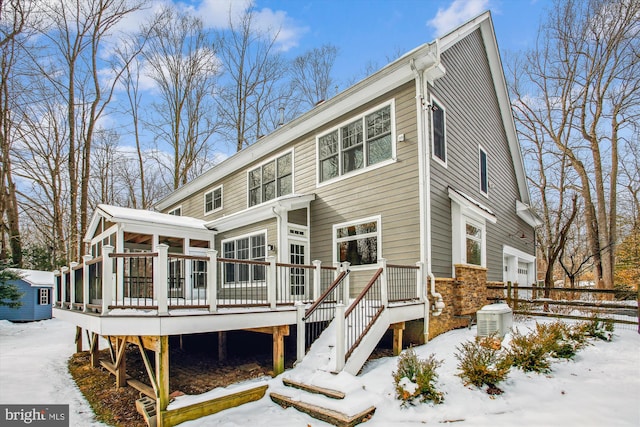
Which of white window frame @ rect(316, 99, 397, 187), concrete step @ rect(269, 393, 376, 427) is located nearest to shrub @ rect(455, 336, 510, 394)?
concrete step @ rect(269, 393, 376, 427)

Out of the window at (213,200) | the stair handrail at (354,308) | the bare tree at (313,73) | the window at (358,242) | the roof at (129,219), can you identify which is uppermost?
the bare tree at (313,73)

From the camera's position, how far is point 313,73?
82.5 ft

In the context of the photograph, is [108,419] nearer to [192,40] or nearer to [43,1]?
[43,1]

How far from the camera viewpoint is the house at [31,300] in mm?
18673

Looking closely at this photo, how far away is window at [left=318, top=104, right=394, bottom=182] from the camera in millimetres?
9141

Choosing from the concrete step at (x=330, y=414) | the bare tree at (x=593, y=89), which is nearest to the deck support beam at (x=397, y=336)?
the concrete step at (x=330, y=414)

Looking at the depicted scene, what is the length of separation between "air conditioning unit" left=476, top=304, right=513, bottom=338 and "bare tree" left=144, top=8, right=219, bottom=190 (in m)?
21.3

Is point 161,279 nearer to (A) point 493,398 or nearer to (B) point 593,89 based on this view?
(A) point 493,398

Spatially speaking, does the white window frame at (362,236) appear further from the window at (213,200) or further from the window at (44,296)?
the window at (44,296)

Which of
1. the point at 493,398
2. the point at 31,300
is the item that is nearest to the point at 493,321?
the point at 493,398

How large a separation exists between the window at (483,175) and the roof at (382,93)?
9.43ft

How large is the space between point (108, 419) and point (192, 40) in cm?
2464

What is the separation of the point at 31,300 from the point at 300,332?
1876cm

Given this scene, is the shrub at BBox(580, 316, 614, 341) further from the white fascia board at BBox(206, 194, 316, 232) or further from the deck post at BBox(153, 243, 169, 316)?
the deck post at BBox(153, 243, 169, 316)
